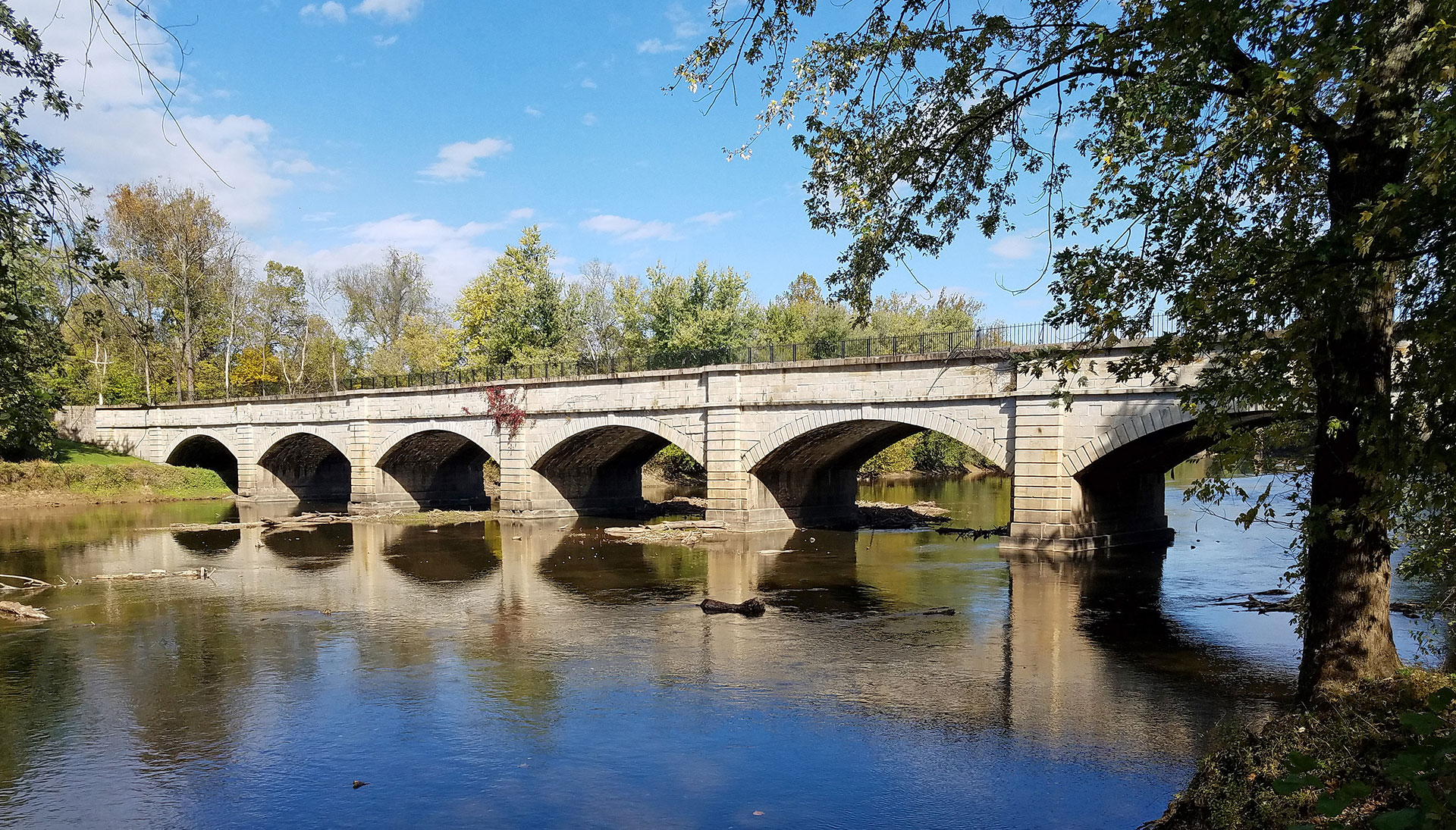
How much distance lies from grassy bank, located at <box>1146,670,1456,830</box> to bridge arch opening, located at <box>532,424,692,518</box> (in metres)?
28.2

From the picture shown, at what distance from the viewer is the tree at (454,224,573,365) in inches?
2058

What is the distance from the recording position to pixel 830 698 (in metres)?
12.2

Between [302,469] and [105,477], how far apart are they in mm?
9160

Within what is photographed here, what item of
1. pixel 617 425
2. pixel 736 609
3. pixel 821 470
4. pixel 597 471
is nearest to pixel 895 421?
pixel 821 470

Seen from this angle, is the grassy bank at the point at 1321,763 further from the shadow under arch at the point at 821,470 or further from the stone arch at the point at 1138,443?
the shadow under arch at the point at 821,470

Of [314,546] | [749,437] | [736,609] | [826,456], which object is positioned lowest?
[314,546]

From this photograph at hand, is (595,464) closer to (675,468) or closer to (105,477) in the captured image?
(675,468)

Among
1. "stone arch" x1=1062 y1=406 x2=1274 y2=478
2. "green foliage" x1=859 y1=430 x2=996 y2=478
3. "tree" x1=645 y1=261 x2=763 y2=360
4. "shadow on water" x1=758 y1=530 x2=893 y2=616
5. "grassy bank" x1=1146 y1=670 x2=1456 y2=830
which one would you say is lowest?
"shadow on water" x1=758 y1=530 x2=893 y2=616

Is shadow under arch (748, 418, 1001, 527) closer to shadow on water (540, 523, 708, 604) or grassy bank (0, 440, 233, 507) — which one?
shadow on water (540, 523, 708, 604)

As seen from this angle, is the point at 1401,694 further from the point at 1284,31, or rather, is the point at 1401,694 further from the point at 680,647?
the point at 680,647

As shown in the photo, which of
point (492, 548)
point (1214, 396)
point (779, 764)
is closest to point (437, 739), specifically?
point (779, 764)

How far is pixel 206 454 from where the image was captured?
57.4 m

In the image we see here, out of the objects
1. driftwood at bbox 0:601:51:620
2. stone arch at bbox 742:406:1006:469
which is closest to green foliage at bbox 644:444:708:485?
stone arch at bbox 742:406:1006:469

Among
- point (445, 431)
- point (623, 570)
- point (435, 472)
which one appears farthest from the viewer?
point (435, 472)
